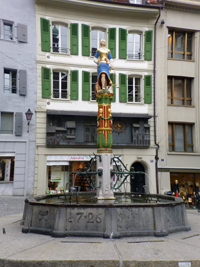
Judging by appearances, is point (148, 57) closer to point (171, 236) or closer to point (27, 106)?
point (27, 106)

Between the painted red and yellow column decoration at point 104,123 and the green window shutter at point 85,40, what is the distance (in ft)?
39.0

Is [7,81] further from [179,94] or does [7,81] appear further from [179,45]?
[179,45]

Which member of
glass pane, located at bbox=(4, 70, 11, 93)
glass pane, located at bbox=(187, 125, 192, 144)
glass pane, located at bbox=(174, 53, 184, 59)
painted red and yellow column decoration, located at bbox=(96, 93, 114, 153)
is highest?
glass pane, located at bbox=(174, 53, 184, 59)

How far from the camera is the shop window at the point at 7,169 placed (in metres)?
19.4

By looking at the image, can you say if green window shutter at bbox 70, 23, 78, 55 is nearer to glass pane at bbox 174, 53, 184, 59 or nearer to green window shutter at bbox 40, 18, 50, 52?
green window shutter at bbox 40, 18, 50, 52

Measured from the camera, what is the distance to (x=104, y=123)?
34.2ft

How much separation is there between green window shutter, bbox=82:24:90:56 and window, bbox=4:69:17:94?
5.05 meters

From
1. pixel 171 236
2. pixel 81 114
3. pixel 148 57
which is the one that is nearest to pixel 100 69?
pixel 171 236

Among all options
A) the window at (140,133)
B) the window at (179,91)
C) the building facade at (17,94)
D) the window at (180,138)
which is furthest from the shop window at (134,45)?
the building facade at (17,94)

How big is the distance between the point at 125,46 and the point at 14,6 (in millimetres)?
8121

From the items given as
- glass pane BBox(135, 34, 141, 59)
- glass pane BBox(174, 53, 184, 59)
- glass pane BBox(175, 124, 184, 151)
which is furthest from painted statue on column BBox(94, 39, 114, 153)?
glass pane BBox(174, 53, 184, 59)

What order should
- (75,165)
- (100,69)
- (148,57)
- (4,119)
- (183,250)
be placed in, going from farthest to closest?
(148,57), (75,165), (4,119), (100,69), (183,250)

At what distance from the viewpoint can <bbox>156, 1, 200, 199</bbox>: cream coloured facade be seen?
879 inches

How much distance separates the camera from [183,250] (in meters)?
6.30
